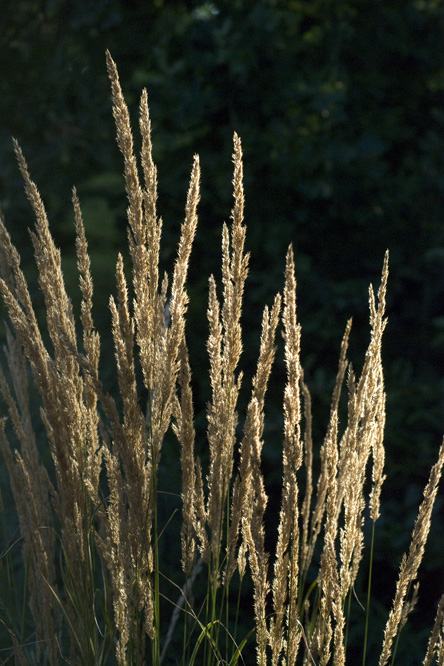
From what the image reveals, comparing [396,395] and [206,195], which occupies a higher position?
[206,195]

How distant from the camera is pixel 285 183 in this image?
3191mm

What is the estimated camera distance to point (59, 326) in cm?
134

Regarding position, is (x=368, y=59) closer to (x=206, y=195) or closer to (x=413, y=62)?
(x=413, y=62)

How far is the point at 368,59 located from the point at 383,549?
1.96 m

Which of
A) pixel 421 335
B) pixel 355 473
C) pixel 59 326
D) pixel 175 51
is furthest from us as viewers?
pixel 421 335

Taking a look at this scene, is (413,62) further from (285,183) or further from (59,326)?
(59,326)

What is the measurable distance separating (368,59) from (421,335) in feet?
3.86

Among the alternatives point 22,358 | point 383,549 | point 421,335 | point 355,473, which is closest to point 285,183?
point 421,335

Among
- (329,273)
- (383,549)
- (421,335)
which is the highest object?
(329,273)

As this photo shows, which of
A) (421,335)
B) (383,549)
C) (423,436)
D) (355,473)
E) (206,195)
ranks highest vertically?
(206,195)

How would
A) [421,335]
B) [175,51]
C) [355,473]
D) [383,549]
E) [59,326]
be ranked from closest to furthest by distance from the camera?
[59,326], [355,473], [383,549], [175,51], [421,335]

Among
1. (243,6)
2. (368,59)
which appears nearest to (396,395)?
(368,59)

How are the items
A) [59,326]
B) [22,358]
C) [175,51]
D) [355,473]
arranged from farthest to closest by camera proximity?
[175,51], [22,358], [355,473], [59,326]

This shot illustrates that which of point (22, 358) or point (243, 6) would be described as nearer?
point (22, 358)
